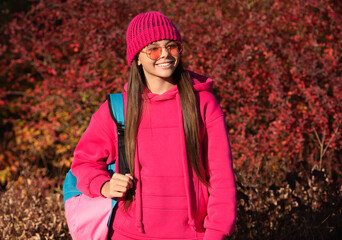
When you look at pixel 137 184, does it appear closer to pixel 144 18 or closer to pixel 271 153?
pixel 144 18

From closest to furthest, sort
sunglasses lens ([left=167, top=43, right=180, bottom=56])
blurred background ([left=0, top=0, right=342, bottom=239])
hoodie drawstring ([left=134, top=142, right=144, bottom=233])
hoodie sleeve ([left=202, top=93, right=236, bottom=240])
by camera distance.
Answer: hoodie sleeve ([left=202, top=93, right=236, bottom=240])
hoodie drawstring ([left=134, top=142, right=144, bottom=233])
sunglasses lens ([left=167, top=43, right=180, bottom=56])
blurred background ([left=0, top=0, right=342, bottom=239])

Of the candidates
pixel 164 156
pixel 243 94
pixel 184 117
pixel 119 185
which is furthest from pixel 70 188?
pixel 243 94

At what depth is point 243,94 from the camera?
14.7ft

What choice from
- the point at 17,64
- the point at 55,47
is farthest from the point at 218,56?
the point at 17,64

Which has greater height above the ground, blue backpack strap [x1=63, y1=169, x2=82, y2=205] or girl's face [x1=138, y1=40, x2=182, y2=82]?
girl's face [x1=138, y1=40, x2=182, y2=82]

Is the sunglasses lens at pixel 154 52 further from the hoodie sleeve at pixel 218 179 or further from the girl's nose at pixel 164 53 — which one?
the hoodie sleeve at pixel 218 179

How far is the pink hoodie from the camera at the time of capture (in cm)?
163

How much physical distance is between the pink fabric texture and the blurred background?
1326mm

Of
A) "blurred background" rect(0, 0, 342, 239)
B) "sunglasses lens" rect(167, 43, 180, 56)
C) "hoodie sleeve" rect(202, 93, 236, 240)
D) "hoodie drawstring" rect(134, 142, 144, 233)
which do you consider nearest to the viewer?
"hoodie sleeve" rect(202, 93, 236, 240)

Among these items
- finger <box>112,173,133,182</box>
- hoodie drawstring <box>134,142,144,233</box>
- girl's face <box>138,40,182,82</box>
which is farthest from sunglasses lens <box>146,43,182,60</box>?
finger <box>112,173,133,182</box>

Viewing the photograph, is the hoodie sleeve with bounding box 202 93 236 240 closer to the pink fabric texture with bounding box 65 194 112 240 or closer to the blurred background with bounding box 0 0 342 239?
the pink fabric texture with bounding box 65 194 112 240

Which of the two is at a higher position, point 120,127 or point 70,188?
point 120,127

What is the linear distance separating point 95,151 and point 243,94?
2903 mm

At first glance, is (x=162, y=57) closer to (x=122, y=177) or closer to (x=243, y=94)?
(x=122, y=177)
